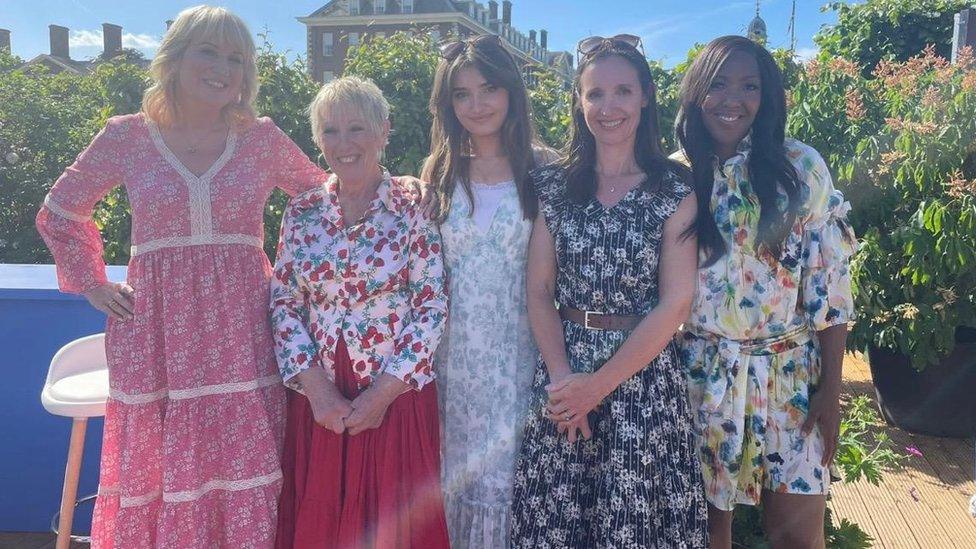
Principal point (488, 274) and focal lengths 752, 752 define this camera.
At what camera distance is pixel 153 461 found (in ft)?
7.26

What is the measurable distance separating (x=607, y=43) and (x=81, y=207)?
5.43ft

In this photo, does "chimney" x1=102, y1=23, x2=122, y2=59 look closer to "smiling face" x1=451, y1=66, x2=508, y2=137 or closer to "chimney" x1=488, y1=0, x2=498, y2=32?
"chimney" x1=488, y1=0, x2=498, y2=32

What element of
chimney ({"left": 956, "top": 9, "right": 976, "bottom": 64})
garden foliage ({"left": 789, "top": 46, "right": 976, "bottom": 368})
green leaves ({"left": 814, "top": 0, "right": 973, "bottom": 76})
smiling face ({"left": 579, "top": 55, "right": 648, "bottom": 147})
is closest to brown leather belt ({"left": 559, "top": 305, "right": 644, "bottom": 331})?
smiling face ({"left": 579, "top": 55, "right": 648, "bottom": 147})

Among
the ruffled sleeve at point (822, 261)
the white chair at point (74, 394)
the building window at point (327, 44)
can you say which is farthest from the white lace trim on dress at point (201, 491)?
the building window at point (327, 44)

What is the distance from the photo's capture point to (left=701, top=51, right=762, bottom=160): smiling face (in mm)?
2090

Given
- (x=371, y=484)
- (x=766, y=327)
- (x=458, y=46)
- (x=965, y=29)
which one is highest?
(x=965, y=29)

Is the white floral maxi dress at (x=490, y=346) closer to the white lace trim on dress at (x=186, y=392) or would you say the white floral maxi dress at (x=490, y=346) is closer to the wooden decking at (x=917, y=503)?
the white lace trim on dress at (x=186, y=392)

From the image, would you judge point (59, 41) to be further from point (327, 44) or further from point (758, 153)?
point (758, 153)

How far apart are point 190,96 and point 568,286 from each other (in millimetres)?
1264

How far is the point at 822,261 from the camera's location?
207cm

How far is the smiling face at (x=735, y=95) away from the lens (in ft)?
6.86

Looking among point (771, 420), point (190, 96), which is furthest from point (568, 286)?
point (190, 96)

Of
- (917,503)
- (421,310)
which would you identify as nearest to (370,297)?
(421,310)

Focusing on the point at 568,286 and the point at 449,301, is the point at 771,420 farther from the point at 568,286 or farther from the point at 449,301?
the point at 449,301
